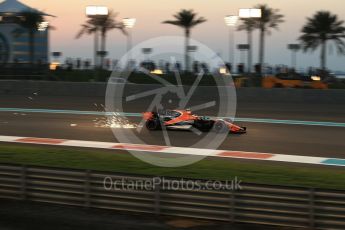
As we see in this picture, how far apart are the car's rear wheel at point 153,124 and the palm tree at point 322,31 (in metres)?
31.1

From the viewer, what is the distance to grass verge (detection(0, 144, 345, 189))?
9055 millimetres

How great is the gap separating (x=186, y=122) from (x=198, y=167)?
534cm

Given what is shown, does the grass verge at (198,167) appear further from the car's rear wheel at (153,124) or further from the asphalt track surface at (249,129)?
the car's rear wheel at (153,124)

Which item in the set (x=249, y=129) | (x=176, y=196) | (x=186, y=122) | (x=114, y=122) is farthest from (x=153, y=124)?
(x=176, y=196)

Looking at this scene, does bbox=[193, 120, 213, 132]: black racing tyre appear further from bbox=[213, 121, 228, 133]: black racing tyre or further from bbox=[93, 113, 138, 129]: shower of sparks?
bbox=[93, 113, 138, 129]: shower of sparks

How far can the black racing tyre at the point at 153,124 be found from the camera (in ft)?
51.7

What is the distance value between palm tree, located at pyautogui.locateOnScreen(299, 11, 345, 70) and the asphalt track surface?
2105cm

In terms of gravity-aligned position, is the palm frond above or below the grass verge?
above

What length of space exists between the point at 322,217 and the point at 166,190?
204 centimetres

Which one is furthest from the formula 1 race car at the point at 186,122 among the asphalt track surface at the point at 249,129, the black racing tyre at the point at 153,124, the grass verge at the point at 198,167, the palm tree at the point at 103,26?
the palm tree at the point at 103,26

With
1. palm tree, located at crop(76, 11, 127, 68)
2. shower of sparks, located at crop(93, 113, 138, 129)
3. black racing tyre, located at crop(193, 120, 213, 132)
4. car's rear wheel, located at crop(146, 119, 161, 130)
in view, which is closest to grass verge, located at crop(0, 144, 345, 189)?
black racing tyre, located at crop(193, 120, 213, 132)

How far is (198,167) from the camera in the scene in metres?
10.2

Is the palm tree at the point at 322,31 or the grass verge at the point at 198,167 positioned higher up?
the palm tree at the point at 322,31

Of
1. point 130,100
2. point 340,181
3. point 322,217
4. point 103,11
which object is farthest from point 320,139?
point 103,11
